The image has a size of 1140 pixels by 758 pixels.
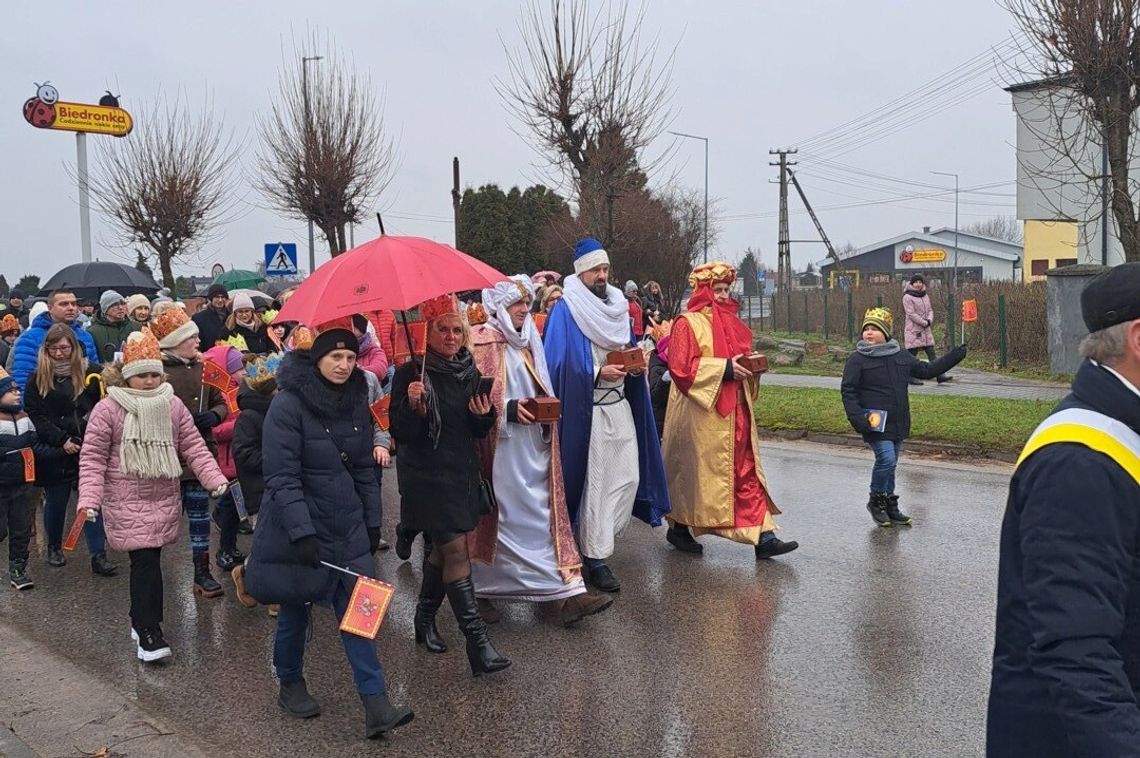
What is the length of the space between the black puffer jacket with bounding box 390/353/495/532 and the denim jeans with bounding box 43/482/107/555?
329cm

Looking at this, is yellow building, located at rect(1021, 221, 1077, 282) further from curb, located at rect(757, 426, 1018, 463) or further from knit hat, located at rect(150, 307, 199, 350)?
knit hat, located at rect(150, 307, 199, 350)

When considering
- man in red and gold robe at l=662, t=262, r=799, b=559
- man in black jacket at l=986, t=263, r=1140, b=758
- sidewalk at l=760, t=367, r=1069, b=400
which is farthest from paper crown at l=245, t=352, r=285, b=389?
sidewalk at l=760, t=367, r=1069, b=400

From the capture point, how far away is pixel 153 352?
595 cm

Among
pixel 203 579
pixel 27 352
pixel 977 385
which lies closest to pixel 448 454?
pixel 203 579

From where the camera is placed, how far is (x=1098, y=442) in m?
2.15

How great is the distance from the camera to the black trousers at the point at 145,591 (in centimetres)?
567

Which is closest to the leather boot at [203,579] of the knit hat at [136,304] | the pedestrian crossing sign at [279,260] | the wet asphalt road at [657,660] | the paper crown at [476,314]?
the wet asphalt road at [657,660]

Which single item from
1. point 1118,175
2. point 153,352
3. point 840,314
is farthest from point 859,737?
point 840,314

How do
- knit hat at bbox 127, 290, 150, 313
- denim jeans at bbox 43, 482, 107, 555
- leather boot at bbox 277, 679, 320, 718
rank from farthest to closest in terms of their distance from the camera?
knit hat at bbox 127, 290, 150, 313 → denim jeans at bbox 43, 482, 107, 555 → leather boot at bbox 277, 679, 320, 718

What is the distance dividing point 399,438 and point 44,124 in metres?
20.2

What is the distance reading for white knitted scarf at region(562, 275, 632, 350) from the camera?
6.68 m

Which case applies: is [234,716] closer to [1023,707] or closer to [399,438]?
[399,438]

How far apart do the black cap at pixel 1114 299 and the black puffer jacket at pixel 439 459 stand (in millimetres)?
3503

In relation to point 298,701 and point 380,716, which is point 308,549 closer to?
point 380,716
